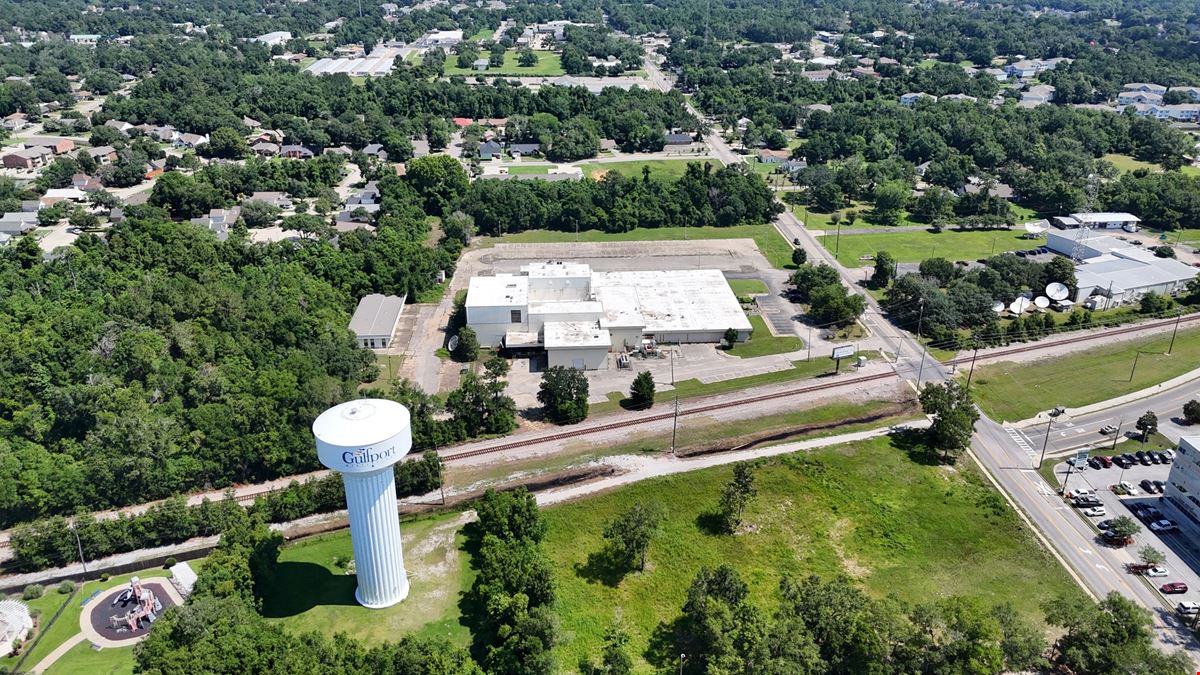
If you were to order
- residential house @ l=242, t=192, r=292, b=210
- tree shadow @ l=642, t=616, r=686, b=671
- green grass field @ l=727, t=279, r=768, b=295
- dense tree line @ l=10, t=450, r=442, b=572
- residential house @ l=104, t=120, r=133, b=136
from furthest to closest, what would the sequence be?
residential house @ l=104, t=120, r=133, b=136 < residential house @ l=242, t=192, r=292, b=210 < green grass field @ l=727, t=279, r=768, b=295 < dense tree line @ l=10, t=450, r=442, b=572 < tree shadow @ l=642, t=616, r=686, b=671

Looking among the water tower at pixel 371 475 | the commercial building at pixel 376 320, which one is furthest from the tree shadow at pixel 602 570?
the commercial building at pixel 376 320

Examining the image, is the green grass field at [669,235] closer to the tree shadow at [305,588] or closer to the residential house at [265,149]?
the residential house at [265,149]

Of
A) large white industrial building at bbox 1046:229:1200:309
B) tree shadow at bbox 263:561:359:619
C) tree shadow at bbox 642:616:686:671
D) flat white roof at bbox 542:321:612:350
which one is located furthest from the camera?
large white industrial building at bbox 1046:229:1200:309

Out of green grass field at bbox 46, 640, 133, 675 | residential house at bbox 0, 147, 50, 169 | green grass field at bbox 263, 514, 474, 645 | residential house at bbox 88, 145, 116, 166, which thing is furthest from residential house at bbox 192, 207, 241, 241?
green grass field at bbox 46, 640, 133, 675

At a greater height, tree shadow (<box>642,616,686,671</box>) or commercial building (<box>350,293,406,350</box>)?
commercial building (<box>350,293,406,350</box>)

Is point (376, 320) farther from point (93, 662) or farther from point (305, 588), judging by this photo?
point (93, 662)

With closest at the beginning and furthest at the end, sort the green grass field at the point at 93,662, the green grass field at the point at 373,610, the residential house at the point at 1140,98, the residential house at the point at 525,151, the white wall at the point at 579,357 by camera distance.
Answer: the green grass field at the point at 93,662 < the green grass field at the point at 373,610 < the white wall at the point at 579,357 < the residential house at the point at 525,151 < the residential house at the point at 1140,98

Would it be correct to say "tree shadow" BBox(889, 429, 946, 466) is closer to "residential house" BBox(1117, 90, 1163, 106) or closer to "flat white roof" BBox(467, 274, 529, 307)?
"flat white roof" BBox(467, 274, 529, 307)
